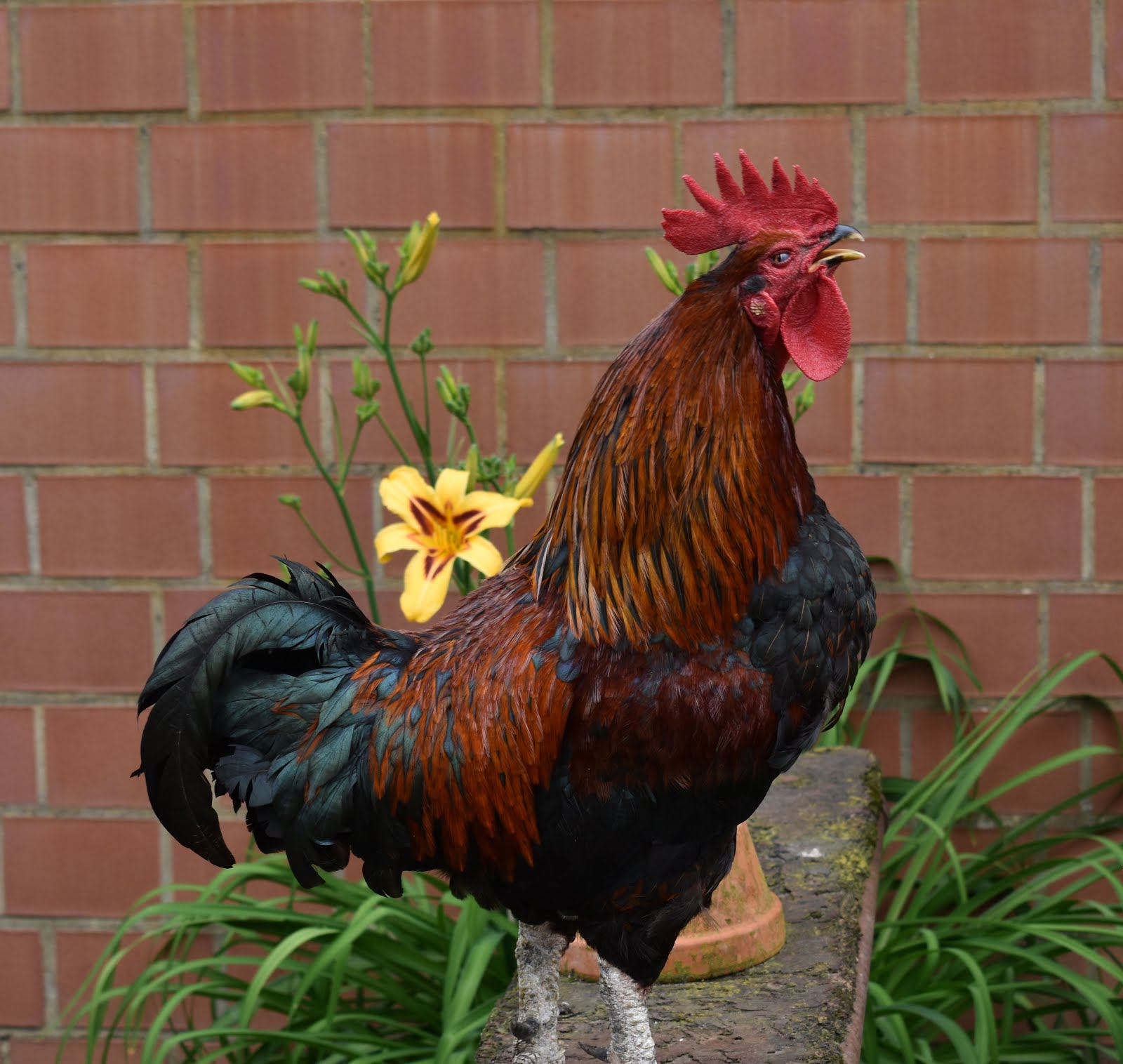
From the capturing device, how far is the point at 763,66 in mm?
2326

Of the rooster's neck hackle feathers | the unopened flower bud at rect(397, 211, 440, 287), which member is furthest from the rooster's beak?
the unopened flower bud at rect(397, 211, 440, 287)

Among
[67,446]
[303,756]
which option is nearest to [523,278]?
[67,446]

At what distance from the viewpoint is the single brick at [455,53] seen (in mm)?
2334

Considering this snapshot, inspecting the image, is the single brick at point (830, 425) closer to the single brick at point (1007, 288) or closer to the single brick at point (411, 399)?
the single brick at point (1007, 288)

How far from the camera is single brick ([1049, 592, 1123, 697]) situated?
240 centimetres

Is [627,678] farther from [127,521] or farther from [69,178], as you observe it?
[69,178]

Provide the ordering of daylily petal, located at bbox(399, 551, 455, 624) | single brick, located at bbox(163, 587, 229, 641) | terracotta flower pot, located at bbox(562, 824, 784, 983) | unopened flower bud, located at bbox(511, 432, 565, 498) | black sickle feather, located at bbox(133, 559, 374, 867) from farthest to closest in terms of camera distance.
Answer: single brick, located at bbox(163, 587, 229, 641) < unopened flower bud, located at bbox(511, 432, 565, 498) < daylily petal, located at bbox(399, 551, 455, 624) < terracotta flower pot, located at bbox(562, 824, 784, 983) < black sickle feather, located at bbox(133, 559, 374, 867)

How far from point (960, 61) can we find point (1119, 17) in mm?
284

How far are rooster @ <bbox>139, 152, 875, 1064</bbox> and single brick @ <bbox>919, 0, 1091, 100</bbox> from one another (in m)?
1.09

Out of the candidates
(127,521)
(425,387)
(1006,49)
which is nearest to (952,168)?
(1006,49)

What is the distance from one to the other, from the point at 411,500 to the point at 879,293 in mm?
1010

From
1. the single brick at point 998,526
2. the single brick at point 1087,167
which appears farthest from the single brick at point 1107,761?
the single brick at point 1087,167

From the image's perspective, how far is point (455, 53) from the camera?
235 cm

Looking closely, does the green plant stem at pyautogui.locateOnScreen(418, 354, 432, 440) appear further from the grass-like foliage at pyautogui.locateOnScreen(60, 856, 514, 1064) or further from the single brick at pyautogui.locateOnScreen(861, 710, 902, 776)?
the single brick at pyautogui.locateOnScreen(861, 710, 902, 776)
